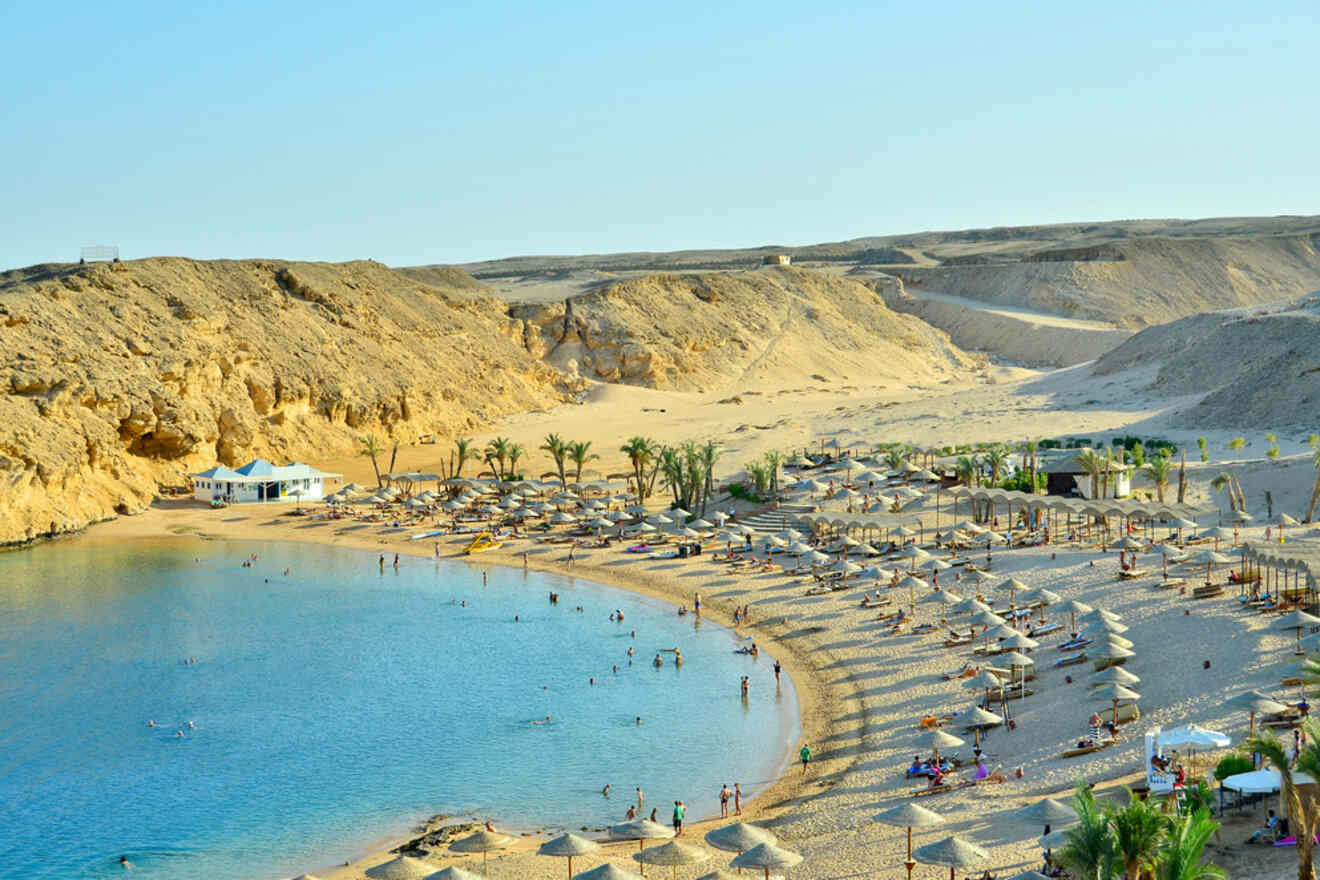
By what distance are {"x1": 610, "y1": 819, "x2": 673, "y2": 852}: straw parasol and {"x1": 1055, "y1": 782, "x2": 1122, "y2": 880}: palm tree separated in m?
8.56

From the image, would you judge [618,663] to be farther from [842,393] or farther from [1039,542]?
[842,393]

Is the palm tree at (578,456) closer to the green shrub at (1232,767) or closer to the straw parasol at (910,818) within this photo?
the straw parasol at (910,818)

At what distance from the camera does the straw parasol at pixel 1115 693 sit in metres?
25.5

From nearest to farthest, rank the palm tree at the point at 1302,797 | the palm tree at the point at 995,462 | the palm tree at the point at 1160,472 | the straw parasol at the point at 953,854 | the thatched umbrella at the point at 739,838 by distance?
the palm tree at the point at 1302,797
the straw parasol at the point at 953,854
the thatched umbrella at the point at 739,838
the palm tree at the point at 1160,472
the palm tree at the point at 995,462

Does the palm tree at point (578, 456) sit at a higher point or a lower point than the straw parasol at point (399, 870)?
higher

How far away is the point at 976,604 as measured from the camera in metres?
33.7

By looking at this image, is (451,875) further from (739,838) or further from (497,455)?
(497,455)

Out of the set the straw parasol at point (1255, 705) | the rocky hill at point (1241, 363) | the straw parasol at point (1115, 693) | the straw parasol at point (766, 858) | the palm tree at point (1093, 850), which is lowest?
the straw parasol at point (766, 858)

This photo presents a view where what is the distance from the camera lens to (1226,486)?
47094 millimetres

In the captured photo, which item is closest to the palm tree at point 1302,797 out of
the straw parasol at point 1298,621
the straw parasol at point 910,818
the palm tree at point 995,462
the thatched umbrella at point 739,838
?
the straw parasol at point 910,818

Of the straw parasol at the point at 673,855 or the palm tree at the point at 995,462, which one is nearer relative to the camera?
the straw parasol at the point at 673,855

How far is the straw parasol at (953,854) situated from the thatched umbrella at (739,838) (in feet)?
8.41

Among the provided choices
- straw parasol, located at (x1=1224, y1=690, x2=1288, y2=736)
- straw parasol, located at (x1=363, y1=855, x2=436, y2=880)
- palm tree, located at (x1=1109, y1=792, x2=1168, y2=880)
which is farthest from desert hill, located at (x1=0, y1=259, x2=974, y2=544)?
palm tree, located at (x1=1109, y1=792, x2=1168, y2=880)

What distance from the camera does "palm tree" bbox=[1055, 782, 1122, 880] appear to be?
580 inches
